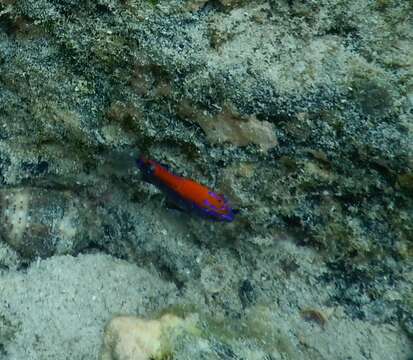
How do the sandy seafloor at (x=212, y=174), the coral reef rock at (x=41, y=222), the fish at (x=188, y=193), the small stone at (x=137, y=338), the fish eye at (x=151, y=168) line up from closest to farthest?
the small stone at (x=137, y=338) → the sandy seafloor at (x=212, y=174) → the fish at (x=188, y=193) → the fish eye at (x=151, y=168) → the coral reef rock at (x=41, y=222)

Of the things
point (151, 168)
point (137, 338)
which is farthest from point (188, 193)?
point (137, 338)

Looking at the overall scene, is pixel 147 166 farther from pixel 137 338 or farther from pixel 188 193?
pixel 137 338

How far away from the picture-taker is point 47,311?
2748 mm

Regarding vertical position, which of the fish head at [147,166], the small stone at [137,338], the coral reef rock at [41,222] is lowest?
the coral reef rock at [41,222]

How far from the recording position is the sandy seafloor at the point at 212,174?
7.26 ft

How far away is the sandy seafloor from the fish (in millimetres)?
79

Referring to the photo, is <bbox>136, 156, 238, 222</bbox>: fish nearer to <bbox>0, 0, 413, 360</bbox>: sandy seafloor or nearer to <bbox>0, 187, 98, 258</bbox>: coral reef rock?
<bbox>0, 0, 413, 360</bbox>: sandy seafloor

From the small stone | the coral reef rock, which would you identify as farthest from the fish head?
the small stone

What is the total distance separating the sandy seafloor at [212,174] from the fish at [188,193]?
79 mm

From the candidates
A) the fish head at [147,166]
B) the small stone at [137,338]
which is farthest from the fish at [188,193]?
the small stone at [137,338]

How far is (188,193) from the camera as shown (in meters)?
2.60

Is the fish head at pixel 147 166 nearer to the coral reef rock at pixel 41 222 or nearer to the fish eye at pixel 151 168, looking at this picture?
the fish eye at pixel 151 168

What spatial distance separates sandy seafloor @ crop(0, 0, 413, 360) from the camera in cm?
221

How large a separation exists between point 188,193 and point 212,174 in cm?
19
